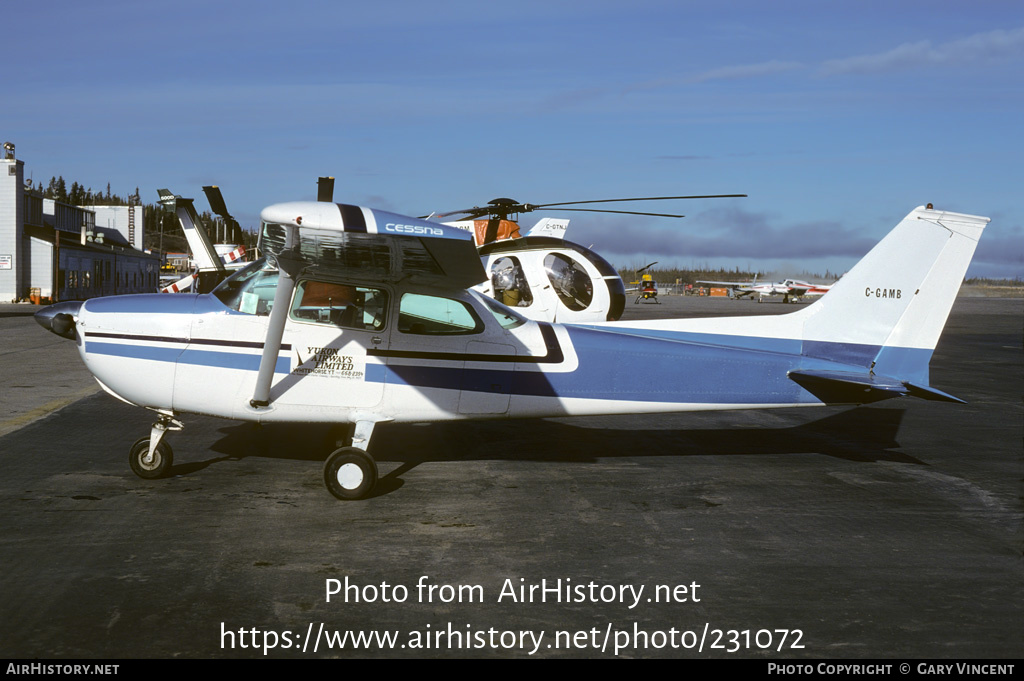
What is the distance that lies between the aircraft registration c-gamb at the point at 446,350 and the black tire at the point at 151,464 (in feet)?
0.04

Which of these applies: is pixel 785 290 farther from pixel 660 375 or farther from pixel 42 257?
pixel 660 375

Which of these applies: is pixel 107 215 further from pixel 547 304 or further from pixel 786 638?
pixel 786 638

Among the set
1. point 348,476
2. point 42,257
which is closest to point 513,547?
point 348,476

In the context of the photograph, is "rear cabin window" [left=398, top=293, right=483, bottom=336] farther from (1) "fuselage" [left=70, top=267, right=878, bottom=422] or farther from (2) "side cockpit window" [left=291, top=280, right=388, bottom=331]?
(2) "side cockpit window" [left=291, top=280, right=388, bottom=331]

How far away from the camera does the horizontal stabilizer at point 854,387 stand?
751 centimetres

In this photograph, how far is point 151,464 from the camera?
7.63 meters

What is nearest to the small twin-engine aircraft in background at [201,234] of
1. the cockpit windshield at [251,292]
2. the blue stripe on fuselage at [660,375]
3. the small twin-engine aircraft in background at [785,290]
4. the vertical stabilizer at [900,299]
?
the cockpit windshield at [251,292]

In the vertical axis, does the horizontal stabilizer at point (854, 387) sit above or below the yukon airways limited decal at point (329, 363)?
above

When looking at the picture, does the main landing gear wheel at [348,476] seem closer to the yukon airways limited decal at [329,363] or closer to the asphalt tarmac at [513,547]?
the asphalt tarmac at [513,547]

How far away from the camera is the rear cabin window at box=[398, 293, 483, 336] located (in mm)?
7668

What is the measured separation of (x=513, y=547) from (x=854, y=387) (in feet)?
12.5

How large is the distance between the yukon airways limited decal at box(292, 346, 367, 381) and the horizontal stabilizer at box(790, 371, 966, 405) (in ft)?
13.2

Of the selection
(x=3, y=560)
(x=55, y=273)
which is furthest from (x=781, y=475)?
(x=55, y=273)

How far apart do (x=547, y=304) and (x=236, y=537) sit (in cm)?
675
